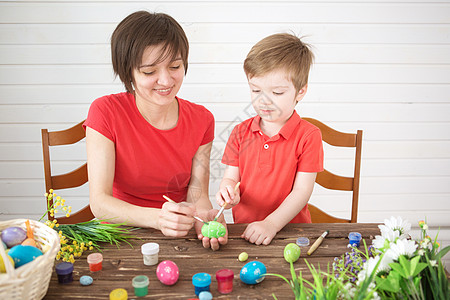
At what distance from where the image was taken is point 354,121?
113 inches

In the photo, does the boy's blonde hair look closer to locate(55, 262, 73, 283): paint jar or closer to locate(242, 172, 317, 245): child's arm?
locate(242, 172, 317, 245): child's arm

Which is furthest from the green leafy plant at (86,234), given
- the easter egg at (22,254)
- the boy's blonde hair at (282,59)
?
the boy's blonde hair at (282,59)

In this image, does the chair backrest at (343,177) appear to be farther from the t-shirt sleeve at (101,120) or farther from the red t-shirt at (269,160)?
the t-shirt sleeve at (101,120)

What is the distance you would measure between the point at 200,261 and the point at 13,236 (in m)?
0.53

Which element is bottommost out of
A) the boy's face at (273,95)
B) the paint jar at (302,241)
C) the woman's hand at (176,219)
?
the paint jar at (302,241)

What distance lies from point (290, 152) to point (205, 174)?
1.48 feet

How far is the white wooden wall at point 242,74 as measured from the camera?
8.64ft

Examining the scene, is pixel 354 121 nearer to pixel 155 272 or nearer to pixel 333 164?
pixel 333 164

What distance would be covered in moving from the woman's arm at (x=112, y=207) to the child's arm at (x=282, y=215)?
0.22 m

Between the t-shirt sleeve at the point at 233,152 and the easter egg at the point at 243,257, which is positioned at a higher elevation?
the t-shirt sleeve at the point at 233,152

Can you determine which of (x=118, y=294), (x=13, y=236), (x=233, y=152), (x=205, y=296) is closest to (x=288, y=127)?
(x=233, y=152)

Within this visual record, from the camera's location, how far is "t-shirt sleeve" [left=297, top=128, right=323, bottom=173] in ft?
5.46

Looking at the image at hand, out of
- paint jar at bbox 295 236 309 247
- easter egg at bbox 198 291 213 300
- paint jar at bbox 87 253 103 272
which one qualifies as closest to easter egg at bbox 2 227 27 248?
paint jar at bbox 87 253 103 272

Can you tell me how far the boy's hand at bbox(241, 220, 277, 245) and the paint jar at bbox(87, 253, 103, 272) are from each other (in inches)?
18.7
